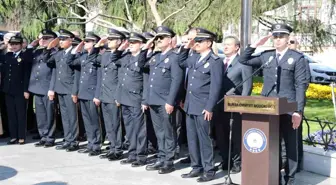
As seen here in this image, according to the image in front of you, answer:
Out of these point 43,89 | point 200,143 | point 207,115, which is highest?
point 43,89

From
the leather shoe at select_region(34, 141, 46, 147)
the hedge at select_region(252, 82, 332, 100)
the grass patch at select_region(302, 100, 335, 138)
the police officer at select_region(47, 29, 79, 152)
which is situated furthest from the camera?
the hedge at select_region(252, 82, 332, 100)

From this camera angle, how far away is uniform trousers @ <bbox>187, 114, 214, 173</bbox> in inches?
257

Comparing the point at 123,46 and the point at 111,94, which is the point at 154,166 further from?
the point at 123,46

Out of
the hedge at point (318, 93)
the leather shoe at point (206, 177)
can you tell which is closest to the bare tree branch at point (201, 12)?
the hedge at point (318, 93)

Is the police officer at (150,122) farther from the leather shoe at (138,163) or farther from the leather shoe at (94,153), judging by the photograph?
the leather shoe at (94,153)

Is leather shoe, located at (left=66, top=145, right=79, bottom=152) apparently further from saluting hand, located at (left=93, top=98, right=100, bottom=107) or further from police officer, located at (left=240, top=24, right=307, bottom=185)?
police officer, located at (left=240, top=24, right=307, bottom=185)

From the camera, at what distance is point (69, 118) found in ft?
27.7

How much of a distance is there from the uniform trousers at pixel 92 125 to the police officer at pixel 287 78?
272cm

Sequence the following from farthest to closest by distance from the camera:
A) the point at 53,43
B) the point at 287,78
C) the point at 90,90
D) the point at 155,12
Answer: the point at 155,12 → the point at 53,43 → the point at 90,90 → the point at 287,78

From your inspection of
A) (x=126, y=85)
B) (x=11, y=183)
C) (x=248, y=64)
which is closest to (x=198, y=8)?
(x=126, y=85)

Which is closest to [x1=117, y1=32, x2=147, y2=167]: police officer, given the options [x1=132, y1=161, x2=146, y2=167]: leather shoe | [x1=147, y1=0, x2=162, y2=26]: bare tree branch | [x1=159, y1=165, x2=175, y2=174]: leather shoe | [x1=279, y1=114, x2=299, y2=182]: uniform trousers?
[x1=132, y1=161, x2=146, y2=167]: leather shoe

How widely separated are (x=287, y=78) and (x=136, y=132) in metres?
2.27

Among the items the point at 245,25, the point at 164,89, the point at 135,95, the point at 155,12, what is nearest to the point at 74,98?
the point at 135,95

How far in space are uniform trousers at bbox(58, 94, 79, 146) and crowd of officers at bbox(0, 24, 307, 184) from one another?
0.6 inches
